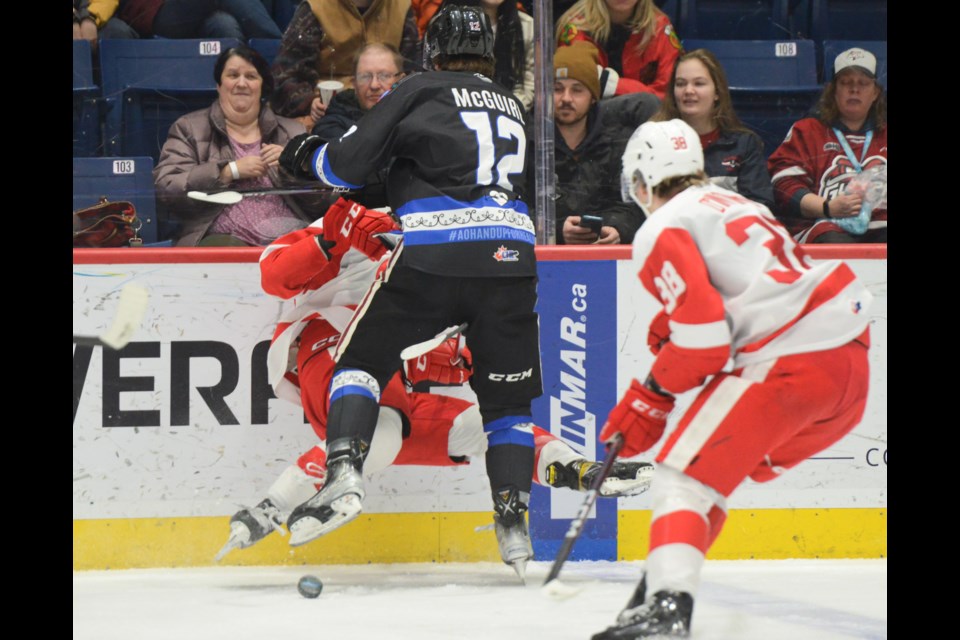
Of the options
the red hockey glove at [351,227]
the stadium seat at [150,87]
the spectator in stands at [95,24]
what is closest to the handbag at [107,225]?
the stadium seat at [150,87]

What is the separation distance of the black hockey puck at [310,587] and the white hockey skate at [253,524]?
245 millimetres

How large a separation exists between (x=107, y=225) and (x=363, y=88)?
942 mm

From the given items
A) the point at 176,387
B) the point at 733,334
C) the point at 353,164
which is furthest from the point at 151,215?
the point at 733,334

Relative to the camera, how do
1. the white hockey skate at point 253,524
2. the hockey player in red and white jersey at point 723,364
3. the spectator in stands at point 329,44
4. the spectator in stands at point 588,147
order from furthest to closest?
the spectator in stands at point 329,44 → the spectator in stands at point 588,147 → the white hockey skate at point 253,524 → the hockey player in red and white jersey at point 723,364

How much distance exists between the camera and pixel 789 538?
398cm

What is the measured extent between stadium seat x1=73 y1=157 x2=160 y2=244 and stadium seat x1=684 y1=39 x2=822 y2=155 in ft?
6.31

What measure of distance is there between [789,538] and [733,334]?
1497mm

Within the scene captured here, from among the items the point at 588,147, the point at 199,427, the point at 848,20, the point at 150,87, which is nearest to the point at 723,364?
the point at 588,147

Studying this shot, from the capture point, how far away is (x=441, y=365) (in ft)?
12.8

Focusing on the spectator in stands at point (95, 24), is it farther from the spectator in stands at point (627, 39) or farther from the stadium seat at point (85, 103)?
the spectator in stands at point (627, 39)

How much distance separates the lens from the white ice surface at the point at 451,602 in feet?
9.64

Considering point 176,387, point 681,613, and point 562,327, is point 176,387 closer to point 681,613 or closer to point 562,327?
point 562,327

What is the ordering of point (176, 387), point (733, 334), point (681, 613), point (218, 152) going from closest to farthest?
point (681, 613), point (733, 334), point (176, 387), point (218, 152)

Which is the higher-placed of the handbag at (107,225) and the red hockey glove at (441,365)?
the handbag at (107,225)
